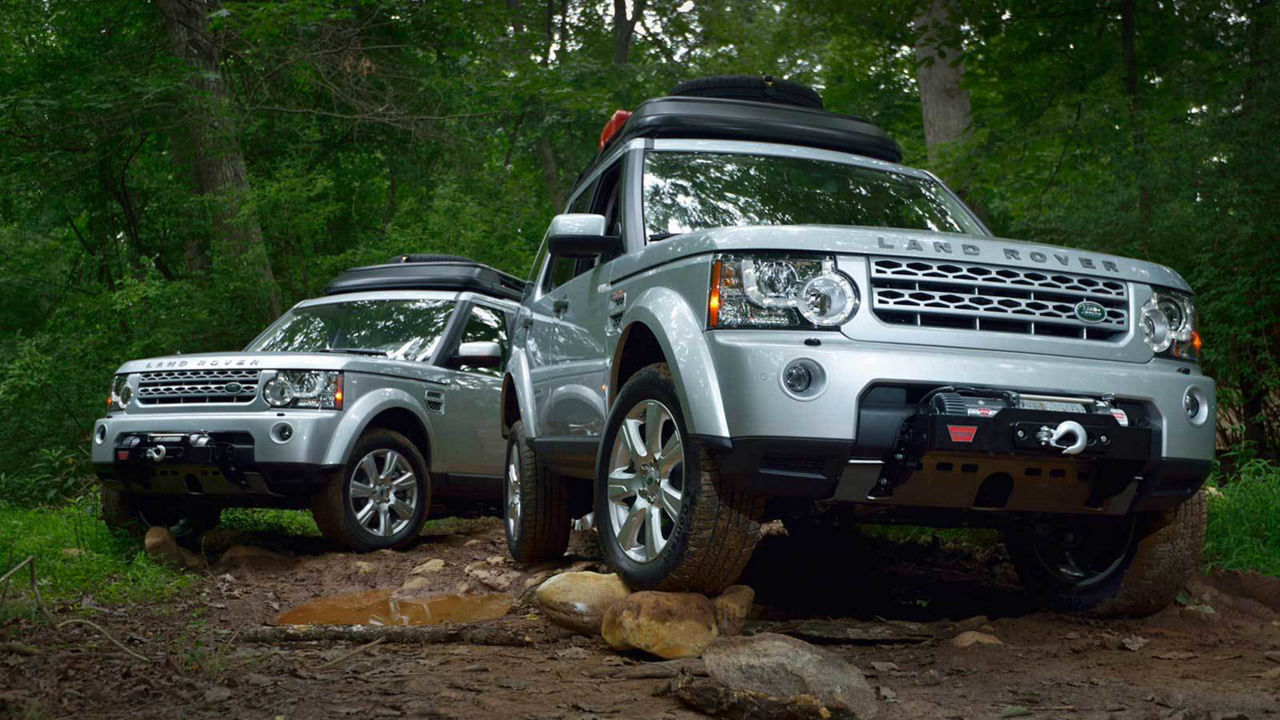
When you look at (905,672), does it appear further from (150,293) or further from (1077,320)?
(150,293)

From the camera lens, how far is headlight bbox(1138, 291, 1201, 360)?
466 centimetres

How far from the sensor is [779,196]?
223 inches

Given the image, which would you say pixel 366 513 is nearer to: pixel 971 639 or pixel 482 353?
pixel 482 353

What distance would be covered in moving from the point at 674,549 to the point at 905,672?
90 cm

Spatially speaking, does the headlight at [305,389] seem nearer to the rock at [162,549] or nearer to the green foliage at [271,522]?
the rock at [162,549]

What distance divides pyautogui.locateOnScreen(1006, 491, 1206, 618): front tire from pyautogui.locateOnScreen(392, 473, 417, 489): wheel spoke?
416 centimetres

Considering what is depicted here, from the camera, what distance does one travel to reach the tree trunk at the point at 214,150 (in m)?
13.3

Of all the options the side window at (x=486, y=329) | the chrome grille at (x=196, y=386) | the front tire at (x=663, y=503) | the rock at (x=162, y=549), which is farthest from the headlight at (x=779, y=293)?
the side window at (x=486, y=329)

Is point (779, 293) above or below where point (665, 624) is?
above

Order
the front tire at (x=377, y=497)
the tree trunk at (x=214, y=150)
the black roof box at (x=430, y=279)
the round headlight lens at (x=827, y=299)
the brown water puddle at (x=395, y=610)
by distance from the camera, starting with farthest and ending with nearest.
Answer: the tree trunk at (x=214, y=150) < the black roof box at (x=430, y=279) < the front tire at (x=377, y=497) < the brown water puddle at (x=395, y=610) < the round headlight lens at (x=827, y=299)

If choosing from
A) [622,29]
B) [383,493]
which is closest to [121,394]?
[383,493]

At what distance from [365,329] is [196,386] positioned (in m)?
1.69

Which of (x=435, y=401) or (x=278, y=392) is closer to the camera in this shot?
(x=278, y=392)

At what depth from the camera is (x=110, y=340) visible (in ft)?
43.2
